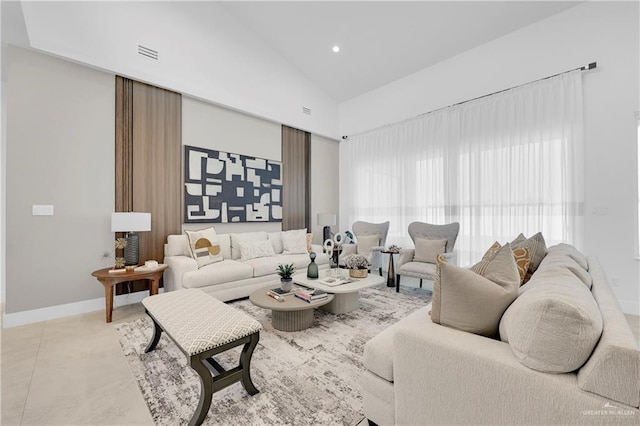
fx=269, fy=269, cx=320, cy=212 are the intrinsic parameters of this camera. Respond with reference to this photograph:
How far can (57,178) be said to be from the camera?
3059mm

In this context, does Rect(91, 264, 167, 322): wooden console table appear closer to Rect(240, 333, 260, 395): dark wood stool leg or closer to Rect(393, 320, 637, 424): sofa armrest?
Rect(240, 333, 260, 395): dark wood stool leg

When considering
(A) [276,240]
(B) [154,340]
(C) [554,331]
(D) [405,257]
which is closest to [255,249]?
(A) [276,240]

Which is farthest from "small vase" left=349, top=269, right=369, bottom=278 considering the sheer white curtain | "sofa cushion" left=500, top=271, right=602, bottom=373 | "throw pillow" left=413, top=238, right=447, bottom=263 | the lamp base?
the lamp base

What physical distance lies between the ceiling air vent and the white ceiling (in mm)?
1404

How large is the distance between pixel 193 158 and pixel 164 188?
62cm

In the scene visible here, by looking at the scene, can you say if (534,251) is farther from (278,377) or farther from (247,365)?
(247,365)

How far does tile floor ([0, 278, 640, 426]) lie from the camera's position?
1550 mm

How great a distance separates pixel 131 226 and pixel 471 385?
3.50m

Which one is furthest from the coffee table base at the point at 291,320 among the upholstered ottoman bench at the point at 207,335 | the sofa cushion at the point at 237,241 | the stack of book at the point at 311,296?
the sofa cushion at the point at 237,241

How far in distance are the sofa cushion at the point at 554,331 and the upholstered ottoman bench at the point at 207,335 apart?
136 cm

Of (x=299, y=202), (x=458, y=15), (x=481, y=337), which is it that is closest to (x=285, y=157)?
(x=299, y=202)

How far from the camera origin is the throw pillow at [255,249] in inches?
161

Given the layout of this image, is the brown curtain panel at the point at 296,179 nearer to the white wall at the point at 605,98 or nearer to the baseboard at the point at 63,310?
the baseboard at the point at 63,310

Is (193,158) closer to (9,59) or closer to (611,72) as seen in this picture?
(9,59)
